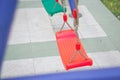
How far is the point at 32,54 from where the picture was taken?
15.2 feet

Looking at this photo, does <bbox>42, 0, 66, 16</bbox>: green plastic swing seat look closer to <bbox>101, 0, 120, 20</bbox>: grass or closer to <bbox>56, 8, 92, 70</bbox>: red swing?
<bbox>56, 8, 92, 70</bbox>: red swing

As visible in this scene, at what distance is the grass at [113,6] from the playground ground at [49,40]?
12cm

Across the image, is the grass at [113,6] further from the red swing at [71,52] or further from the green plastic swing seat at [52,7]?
the red swing at [71,52]

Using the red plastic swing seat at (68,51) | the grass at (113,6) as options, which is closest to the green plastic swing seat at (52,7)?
the red plastic swing seat at (68,51)

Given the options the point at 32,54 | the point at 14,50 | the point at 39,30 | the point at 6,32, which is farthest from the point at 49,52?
the point at 6,32

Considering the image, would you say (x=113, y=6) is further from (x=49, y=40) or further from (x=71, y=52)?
(x=71, y=52)

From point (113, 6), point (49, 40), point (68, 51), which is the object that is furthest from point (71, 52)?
point (113, 6)

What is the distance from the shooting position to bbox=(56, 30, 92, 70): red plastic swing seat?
2.54 meters

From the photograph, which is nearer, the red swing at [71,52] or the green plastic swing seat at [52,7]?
the red swing at [71,52]

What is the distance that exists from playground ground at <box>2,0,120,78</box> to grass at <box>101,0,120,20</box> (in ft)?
0.40

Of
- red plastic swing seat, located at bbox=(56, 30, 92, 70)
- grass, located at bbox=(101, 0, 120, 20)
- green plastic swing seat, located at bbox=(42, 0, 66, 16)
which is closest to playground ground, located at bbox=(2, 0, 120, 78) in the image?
grass, located at bbox=(101, 0, 120, 20)

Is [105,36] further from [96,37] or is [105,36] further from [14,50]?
[14,50]

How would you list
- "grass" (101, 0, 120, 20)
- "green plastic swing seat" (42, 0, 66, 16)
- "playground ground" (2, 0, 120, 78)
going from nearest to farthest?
"green plastic swing seat" (42, 0, 66, 16)
"playground ground" (2, 0, 120, 78)
"grass" (101, 0, 120, 20)

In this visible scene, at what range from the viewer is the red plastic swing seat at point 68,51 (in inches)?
99.9
